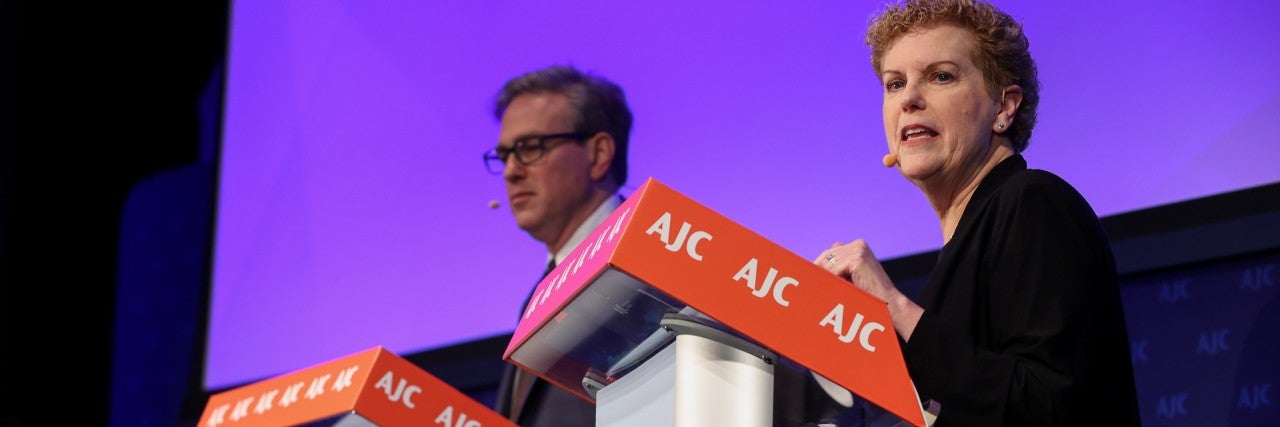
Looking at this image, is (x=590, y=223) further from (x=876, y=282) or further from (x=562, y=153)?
(x=876, y=282)

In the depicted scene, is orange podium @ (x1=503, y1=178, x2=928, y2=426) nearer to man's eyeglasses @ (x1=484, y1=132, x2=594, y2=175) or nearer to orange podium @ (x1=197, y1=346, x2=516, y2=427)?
orange podium @ (x1=197, y1=346, x2=516, y2=427)

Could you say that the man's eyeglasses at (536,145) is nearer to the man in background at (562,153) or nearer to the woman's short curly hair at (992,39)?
the man in background at (562,153)

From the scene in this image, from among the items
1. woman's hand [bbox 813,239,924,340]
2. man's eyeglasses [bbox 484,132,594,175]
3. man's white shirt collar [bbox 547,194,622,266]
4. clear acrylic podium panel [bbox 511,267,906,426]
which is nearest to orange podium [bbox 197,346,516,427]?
clear acrylic podium panel [bbox 511,267,906,426]

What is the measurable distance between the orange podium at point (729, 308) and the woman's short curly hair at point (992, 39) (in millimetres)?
753

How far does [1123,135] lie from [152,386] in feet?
11.1

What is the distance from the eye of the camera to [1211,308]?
2.25 metres

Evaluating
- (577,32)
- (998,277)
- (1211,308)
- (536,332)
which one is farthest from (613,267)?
(577,32)

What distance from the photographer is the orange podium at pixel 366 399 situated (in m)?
1.67

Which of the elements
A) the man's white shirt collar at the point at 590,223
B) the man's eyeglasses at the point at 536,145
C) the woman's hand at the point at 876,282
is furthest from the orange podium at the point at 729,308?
the man's eyeglasses at the point at 536,145

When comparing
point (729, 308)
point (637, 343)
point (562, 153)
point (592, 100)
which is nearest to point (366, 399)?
point (637, 343)

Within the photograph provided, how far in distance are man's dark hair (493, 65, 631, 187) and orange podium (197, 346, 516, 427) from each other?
1.64m

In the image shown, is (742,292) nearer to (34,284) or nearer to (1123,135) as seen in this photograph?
(1123,135)

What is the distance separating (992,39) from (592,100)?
5.67 feet

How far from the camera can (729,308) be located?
42.1 inches
